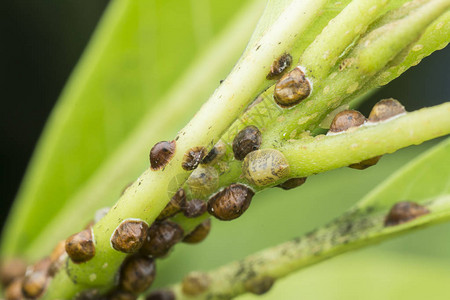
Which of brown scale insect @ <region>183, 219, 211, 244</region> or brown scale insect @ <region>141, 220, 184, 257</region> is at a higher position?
brown scale insect @ <region>183, 219, 211, 244</region>

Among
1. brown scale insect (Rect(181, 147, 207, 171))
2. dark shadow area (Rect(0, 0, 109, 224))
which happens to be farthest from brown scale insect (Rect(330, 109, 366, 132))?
dark shadow area (Rect(0, 0, 109, 224))

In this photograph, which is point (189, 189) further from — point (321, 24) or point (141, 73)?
point (141, 73)

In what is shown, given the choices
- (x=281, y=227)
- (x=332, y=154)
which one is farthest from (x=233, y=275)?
(x=281, y=227)

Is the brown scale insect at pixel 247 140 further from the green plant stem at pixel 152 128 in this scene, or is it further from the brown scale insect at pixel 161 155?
the green plant stem at pixel 152 128

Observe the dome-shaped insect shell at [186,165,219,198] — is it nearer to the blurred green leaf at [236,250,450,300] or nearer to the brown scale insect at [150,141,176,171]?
the brown scale insect at [150,141,176,171]

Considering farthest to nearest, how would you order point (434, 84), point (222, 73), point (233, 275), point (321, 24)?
point (434, 84)
point (222, 73)
point (233, 275)
point (321, 24)
